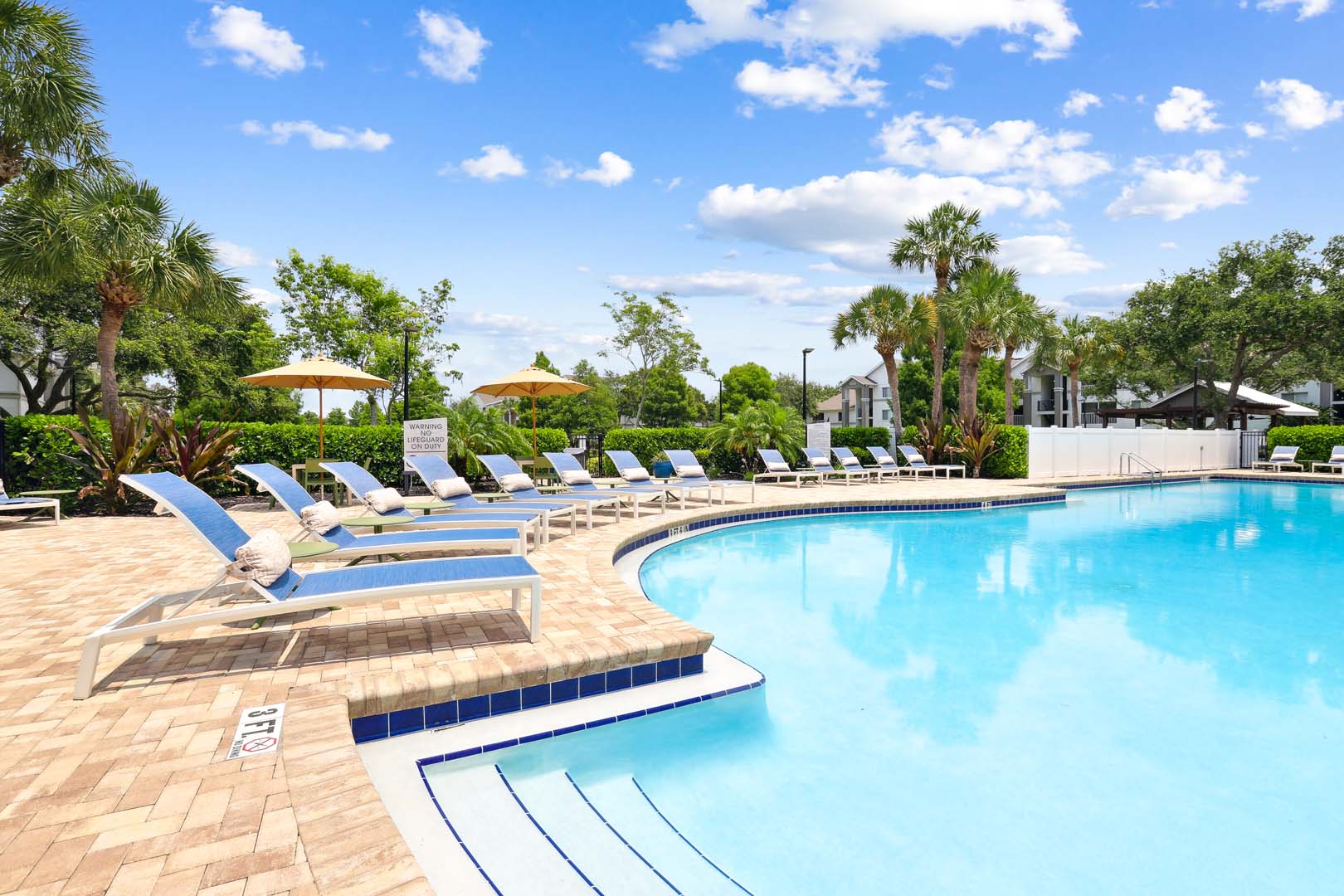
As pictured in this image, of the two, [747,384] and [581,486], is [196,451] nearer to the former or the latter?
[581,486]

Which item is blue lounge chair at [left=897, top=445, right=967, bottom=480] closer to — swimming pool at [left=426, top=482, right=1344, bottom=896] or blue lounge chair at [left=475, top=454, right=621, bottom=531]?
swimming pool at [left=426, top=482, right=1344, bottom=896]

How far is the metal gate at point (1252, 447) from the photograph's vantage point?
90.0 feet

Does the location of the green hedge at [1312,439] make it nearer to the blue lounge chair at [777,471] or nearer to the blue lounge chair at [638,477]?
the blue lounge chair at [777,471]

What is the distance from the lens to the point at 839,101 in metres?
16.4

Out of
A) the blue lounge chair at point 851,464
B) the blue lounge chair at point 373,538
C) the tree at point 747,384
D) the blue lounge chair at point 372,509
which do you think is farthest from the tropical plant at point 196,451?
the tree at point 747,384

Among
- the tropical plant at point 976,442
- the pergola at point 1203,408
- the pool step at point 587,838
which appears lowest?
the pool step at point 587,838

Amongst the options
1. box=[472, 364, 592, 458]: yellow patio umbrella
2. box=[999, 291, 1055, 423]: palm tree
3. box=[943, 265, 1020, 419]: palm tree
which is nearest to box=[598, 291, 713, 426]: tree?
box=[943, 265, 1020, 419]: palm tree

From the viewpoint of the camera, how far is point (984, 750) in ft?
11.9

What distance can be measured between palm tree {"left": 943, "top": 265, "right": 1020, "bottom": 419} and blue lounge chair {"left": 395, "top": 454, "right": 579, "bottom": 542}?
54.0 feet

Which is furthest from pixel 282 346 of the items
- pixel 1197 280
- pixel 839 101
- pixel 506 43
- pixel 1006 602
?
pixel 1197 280

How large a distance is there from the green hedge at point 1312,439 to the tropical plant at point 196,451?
32.9 meters

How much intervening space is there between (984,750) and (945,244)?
80.2 feet

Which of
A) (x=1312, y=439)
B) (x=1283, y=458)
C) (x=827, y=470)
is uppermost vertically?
(x=1312, y=439)

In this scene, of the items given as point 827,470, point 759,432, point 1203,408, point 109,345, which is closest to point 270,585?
point 109,345
